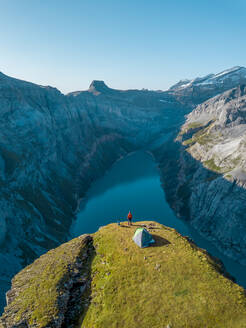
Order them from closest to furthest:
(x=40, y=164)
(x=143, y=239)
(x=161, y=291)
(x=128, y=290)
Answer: (x=161, y=291) → (x=128, y=290) → (x=143, y=239) → (x=40, y=164)

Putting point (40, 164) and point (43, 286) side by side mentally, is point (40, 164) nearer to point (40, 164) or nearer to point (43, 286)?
point (40, 164)

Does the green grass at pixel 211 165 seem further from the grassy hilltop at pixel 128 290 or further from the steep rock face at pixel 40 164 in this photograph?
the steep rock face at pixel 40 164

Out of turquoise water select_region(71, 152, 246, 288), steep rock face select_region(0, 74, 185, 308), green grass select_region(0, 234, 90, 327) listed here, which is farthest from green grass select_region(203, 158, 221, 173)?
green grass select_region(0, 234, 90, 327)

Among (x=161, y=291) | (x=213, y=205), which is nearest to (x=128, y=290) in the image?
(x=161, y=291)

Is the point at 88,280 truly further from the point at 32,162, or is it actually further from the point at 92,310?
the point at 32,162

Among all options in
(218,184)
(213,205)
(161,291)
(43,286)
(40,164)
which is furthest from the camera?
(40,164)

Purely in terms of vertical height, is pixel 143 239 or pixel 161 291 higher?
pixel 143 239

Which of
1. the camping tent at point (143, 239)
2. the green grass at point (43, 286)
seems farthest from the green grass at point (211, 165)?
the green grass at point (43, 286)
